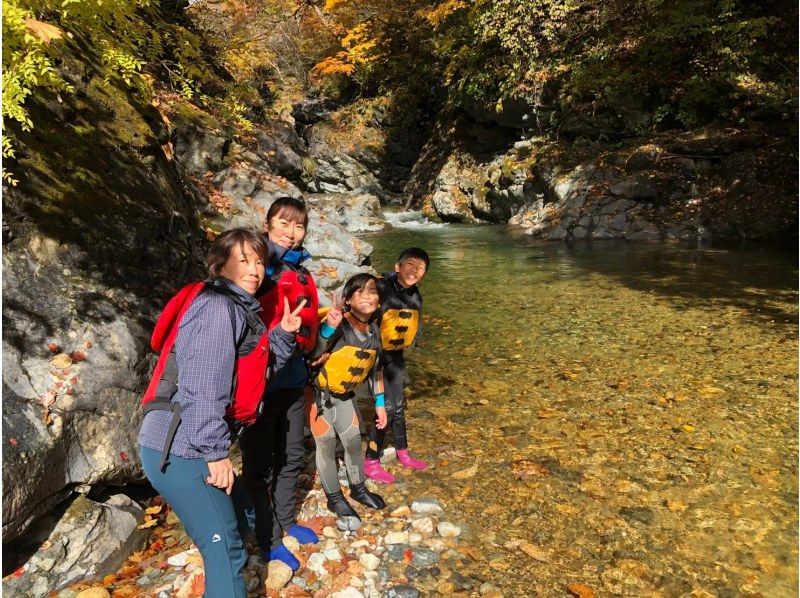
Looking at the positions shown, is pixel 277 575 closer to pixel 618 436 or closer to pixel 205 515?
pixel 205 515

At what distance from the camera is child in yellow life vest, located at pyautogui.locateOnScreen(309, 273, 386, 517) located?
142 inches

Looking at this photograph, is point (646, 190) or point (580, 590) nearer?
point (580, 590)

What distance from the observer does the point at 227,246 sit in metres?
2.44

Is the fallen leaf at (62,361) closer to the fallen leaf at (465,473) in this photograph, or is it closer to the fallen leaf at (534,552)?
the fallen leaf at (465,473)

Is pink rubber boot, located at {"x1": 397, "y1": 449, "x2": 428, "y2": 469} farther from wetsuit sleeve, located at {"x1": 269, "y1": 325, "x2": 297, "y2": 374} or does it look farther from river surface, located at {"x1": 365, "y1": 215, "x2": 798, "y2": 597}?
wetsuit sleeve, located at {"x1": 269, "y1": 325, "x2": 297, "y2": 374}

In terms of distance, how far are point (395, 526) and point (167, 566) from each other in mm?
1546

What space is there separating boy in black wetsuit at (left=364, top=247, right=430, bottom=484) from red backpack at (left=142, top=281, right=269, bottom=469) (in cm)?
189

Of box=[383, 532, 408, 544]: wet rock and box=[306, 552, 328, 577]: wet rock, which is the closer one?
box=[306, 552, 328, 577]: wet rock

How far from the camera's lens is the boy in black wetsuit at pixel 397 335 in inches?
170

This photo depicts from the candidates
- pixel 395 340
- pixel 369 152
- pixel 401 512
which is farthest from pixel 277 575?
pixel 369 152

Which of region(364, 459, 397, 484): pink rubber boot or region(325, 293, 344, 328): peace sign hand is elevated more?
region(325, 293, 344, 328): peace sign hand

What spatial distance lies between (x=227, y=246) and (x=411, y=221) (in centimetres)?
2491

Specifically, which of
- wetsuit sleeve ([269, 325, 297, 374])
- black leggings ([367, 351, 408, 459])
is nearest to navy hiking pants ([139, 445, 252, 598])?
wetsuit sleeve ([269, 325, 297, 374])

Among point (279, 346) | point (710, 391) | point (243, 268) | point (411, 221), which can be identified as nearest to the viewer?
point (243, 268)
